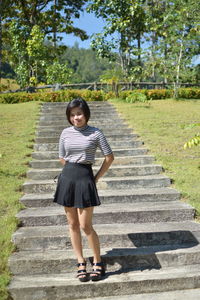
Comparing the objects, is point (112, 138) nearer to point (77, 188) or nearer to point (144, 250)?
point (144, 250)

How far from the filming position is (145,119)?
1150 cm

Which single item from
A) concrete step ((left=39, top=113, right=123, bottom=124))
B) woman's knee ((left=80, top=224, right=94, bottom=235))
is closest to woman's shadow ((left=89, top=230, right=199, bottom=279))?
woman's knee ((left=80, top=224, right=94, bottom=235))

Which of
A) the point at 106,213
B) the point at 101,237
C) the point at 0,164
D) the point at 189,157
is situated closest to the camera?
the point at 101,237

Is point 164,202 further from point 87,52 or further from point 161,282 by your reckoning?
point 87,52

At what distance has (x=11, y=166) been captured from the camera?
22.3ft

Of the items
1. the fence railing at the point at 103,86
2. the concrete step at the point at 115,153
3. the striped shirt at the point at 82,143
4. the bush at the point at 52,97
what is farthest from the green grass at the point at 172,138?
the fence railing at the point at 103,86

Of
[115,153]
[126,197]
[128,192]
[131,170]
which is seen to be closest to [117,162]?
[131,170]

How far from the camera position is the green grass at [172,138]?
6.02 metres

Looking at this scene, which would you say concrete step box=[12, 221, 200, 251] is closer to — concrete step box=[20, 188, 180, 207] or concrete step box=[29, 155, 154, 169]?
concrete step box=[20, 188, 180, 207]

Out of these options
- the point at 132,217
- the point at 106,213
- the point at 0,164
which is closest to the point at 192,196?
the point at 132,217

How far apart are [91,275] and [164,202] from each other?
224cm

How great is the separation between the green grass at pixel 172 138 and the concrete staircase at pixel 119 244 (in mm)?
278

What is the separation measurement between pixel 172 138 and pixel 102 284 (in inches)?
239

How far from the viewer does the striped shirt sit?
346cm
